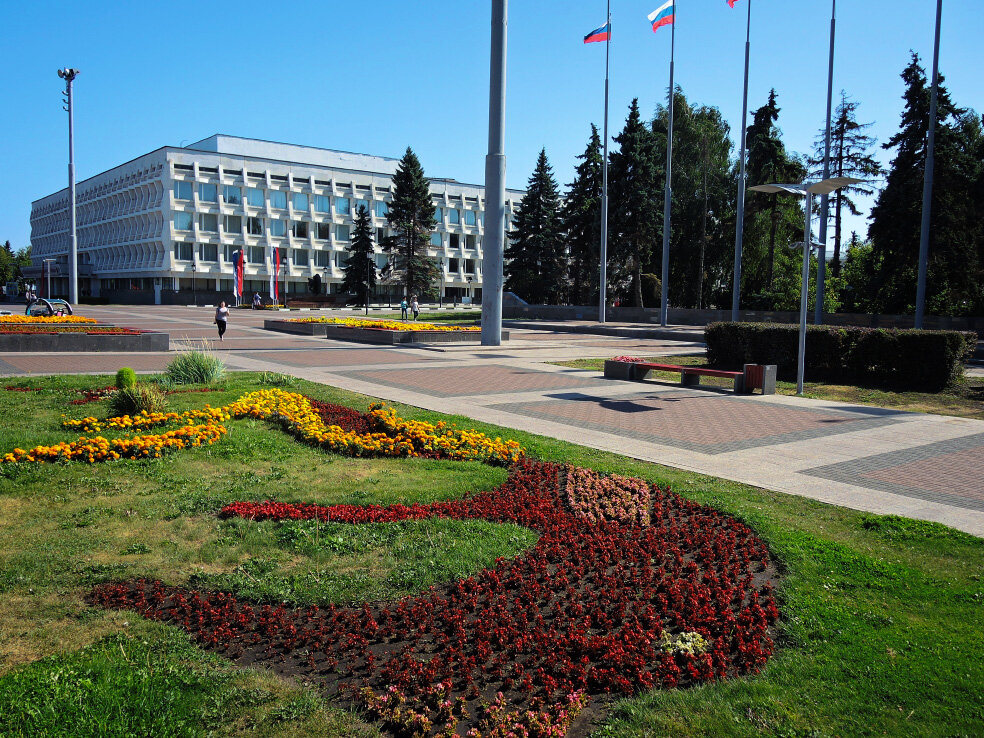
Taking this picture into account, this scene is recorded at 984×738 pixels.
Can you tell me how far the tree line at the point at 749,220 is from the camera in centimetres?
3550

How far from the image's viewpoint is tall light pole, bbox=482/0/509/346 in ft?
79.3

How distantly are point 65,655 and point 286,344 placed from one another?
22065mm

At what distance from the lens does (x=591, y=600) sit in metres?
4.72

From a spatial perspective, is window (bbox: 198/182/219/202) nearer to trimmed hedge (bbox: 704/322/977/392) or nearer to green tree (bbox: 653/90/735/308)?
green tree (bbox: 653/90/735/308)

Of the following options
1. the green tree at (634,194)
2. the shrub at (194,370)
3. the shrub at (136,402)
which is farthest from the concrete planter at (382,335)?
the green tree at (634,194)

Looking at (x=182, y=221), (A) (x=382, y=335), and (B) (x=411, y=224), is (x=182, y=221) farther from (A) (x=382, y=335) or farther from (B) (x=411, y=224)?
(A) (x=382, y=335)

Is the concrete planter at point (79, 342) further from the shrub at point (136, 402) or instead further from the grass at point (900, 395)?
the grass at point (900, 395)

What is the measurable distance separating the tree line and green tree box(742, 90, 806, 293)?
10cm

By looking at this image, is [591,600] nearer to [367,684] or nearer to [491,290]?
[367,684]

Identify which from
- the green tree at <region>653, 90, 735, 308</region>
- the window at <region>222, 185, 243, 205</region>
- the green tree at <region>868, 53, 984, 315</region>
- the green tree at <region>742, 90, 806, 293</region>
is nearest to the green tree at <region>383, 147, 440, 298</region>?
the window at <region>222, 185, 243, 205</region>

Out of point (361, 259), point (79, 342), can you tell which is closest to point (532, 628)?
point (79, 342)

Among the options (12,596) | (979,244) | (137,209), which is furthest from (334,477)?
(137,209)

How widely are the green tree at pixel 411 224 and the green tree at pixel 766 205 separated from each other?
3037cm

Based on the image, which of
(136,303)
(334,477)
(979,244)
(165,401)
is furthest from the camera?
(136,303)
